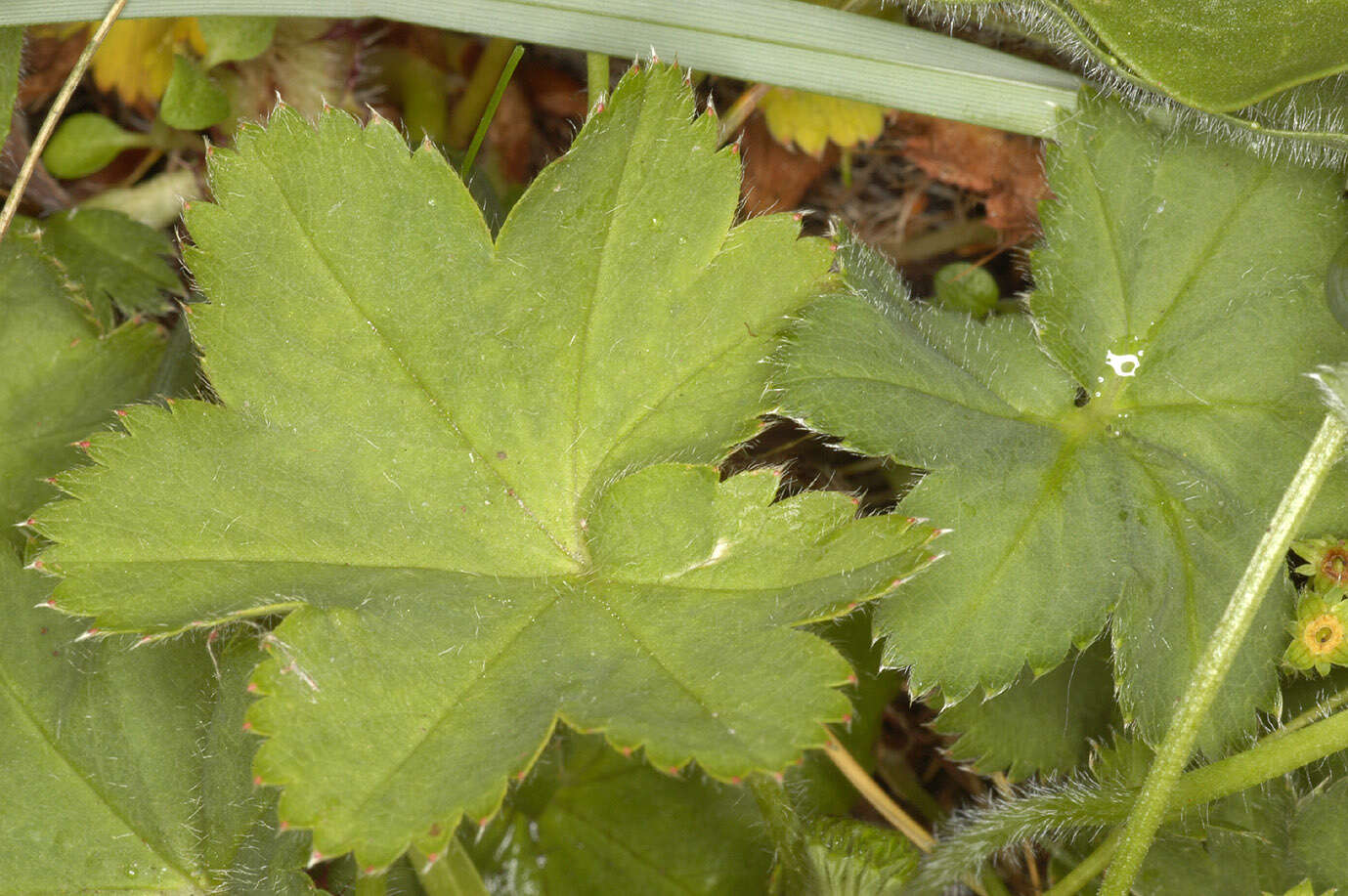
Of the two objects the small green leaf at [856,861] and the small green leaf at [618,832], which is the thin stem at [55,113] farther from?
the small green leaf at [856,861]

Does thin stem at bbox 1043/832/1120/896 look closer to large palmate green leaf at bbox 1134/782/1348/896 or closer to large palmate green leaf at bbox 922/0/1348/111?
large palmate green leaf at bbox 1134/782/1348/896

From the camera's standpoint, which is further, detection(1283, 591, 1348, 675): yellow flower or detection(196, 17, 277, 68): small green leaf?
detection(196, 17, 277, 68): small green leaf

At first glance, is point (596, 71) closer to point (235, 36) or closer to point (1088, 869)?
point (235, 36)

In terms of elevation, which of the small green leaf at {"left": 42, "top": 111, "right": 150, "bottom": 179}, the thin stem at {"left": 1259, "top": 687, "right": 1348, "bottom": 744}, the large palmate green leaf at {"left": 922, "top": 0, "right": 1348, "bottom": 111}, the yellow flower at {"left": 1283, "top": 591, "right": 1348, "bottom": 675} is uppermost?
the large palmate green leaf at {"left": 922, "top": 0, "right": 1348, "bottom": 111}

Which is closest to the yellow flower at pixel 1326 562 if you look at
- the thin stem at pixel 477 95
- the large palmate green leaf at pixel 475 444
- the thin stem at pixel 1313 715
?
the thin stem at pixel 1313 715

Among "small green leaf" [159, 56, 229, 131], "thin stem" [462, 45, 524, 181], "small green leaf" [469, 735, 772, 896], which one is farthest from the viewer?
"small green leaf" [159, 56, 229, 131]

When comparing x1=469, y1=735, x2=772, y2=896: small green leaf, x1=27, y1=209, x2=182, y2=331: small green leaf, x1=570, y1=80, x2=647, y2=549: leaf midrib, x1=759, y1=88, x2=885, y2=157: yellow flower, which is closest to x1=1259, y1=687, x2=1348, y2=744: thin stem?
x1=469, y1=735, x2=772, y2=896: small green leaf

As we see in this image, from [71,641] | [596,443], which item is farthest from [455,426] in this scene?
[71,641]
